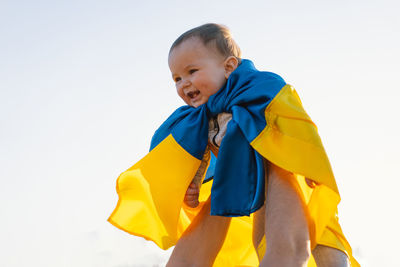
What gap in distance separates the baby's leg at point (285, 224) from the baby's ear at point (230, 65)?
61 cm

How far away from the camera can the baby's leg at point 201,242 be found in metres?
3.01

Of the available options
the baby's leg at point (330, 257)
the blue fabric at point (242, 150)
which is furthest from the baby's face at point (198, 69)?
the baby's leg at point (330, 257)

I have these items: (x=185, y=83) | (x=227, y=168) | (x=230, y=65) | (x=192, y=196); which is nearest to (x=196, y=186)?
(x=192, y=196)

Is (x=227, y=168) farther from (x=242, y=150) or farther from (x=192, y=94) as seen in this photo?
(x=192, y=94)

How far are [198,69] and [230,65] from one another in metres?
0.18

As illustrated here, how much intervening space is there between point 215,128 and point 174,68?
0.39m

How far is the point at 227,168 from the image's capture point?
9.24ft

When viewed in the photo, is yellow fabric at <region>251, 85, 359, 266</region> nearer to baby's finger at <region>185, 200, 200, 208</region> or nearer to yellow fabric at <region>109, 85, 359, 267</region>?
yellow fabric at <region>109, 85, 359, 267</region>

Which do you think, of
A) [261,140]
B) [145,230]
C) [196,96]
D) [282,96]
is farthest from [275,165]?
[145,230]

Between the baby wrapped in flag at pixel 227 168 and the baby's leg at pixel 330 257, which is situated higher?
the baby wrapped in flag at pixel 227 168

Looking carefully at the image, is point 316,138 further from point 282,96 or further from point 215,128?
point 215,128

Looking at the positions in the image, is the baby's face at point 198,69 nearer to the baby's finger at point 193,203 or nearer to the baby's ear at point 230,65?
the baby's ear at point 230,65

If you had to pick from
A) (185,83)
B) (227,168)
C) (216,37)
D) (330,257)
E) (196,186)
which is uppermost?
(216,37)

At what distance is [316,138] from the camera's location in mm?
2746
